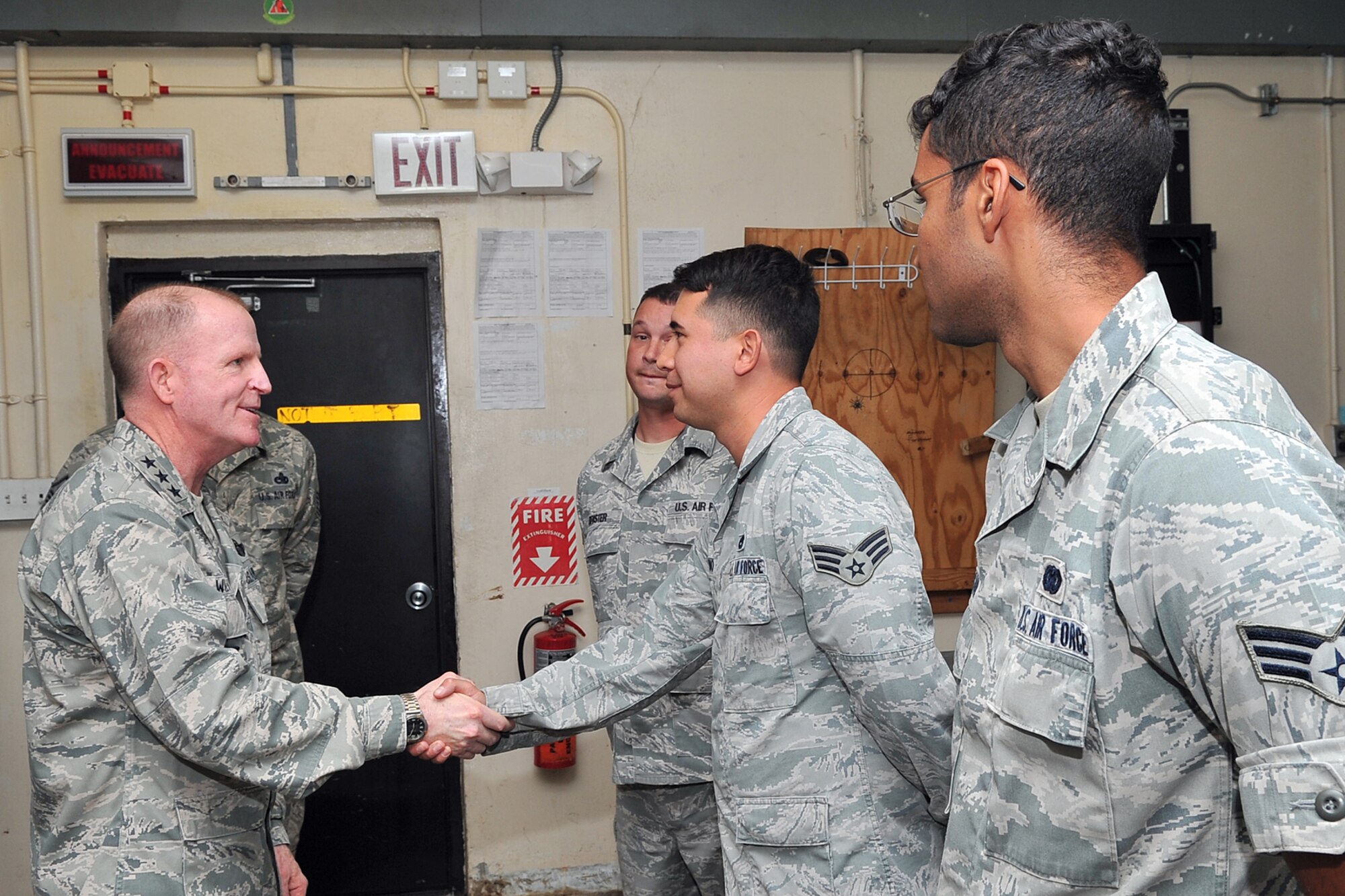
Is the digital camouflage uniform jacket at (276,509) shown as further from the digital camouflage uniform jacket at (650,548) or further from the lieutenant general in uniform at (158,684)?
the lieutenant general in uniform at (158,684)

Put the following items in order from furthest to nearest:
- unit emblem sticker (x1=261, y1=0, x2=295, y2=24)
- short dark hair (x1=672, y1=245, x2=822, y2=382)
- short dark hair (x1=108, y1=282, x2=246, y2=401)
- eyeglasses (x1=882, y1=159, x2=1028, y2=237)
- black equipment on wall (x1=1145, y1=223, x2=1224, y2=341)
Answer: black equipment on wall (x1=1145, y1=223, x2=1224, y2=341) < unit emblem sticker (x1=261, y1=0, x2=295, y2=24) < short dark hair (x1=672, y1=245, x2=822, y2=382) < short dark hair (x1=108, y1=282, x2=246, y2=401) < eyeglasses (x1=882, y1=159, x2=1028, y2=237)

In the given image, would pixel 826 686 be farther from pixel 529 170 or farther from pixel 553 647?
pixel 529 170

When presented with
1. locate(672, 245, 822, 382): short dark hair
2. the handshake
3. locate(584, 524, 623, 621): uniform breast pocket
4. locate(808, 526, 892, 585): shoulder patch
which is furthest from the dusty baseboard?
locate(808, 526, 892, 585): shoulder patch

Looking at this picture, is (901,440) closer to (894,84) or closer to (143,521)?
(894,84)

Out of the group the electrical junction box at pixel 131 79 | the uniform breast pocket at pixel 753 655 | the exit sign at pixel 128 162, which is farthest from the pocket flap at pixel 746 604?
the electrical junction box at pixel 131 79

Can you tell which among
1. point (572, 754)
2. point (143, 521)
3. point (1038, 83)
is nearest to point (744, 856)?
point (143, 521)

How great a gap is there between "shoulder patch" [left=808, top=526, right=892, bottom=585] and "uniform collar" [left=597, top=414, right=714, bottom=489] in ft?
3.30

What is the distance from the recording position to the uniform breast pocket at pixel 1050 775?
34.7 inches

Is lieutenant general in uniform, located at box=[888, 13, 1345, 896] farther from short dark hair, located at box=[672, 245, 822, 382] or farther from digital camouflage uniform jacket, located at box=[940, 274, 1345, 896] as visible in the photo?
short dark hair, located at box=[672, 245, 822, 382]

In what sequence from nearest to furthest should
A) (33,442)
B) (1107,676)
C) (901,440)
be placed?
(1107,676) < (33,442) < (901,440)

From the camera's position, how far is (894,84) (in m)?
3.74

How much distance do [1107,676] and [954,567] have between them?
2.91 metres

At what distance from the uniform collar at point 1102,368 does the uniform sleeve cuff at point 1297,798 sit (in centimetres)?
30

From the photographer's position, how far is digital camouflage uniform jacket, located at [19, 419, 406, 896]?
5.28 feet
